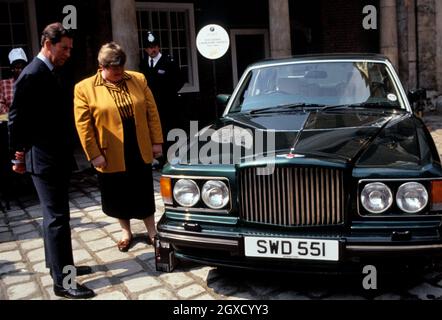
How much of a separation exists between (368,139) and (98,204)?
12.7 feet

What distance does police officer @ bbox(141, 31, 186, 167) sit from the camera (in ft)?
24.3

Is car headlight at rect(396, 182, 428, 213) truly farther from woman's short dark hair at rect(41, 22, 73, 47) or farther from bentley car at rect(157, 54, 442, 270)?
woman's short dark hair at rect(41, 22, 73, 47)

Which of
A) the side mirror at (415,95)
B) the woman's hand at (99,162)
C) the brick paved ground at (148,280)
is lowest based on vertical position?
the brick paved ground at (148,280)

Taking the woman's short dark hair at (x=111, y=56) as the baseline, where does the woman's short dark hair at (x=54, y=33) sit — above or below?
above

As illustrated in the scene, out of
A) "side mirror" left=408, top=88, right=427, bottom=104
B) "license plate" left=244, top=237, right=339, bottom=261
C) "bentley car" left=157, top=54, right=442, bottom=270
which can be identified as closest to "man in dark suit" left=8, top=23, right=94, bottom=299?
"bentley car" left=157, top=54, right=442, bottom=270

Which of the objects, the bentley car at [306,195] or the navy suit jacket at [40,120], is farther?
the navy suit jacket at [40,120]

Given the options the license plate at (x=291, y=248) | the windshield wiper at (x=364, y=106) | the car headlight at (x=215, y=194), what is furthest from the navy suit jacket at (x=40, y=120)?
the windshield wiper at (x=364, y=106)

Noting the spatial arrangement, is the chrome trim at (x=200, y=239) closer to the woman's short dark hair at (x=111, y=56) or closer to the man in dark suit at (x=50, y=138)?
the man in dark suit at (x=50, y=138)

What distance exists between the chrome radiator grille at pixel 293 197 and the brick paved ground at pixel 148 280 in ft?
1.42

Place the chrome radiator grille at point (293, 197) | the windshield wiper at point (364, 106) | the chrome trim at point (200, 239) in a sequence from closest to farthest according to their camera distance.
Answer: the chrome radiator grille at point (293, 197) < the chrome trim at point (200, 239) < the windshield wiper at point (364, 106)

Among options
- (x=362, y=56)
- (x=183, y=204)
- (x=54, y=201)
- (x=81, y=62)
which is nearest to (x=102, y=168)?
(x=54, y=201)

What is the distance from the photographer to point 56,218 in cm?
339

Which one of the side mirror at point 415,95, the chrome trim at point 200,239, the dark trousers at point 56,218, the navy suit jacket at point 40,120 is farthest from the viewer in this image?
the side mirror at point 415,95

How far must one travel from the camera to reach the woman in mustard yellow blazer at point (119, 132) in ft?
12.6
